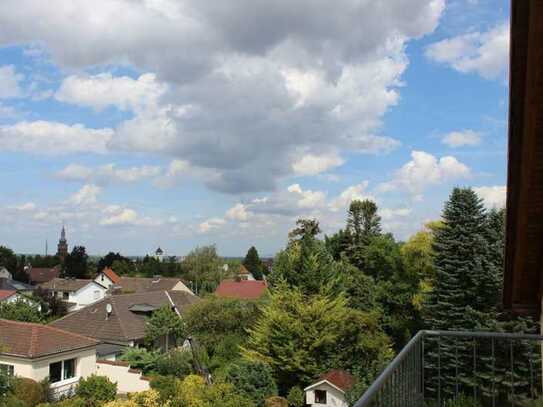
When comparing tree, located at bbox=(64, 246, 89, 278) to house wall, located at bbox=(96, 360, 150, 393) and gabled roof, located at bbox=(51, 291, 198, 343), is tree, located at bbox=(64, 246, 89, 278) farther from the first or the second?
house wall, located at bbox=(96, 360, 150, 393)

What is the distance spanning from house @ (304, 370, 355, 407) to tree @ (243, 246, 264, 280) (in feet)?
221

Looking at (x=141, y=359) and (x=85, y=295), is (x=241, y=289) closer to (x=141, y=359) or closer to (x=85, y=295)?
(x=85, y=295)

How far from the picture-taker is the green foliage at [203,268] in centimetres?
6431

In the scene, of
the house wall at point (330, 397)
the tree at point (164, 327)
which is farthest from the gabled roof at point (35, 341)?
the house wall at point (330, 397)

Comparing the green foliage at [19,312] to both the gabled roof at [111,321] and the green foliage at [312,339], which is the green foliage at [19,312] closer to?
the gabled roof at [111,321]

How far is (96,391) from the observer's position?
17609mm

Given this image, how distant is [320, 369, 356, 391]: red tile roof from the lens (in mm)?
19547

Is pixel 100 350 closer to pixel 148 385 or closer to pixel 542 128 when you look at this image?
pixel 148 385

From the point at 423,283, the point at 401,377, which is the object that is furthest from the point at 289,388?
the point at 401,377

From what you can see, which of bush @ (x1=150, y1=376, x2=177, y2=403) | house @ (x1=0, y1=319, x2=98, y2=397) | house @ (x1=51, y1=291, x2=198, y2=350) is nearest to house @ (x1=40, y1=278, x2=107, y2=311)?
house @ (x1=51, y1=291, x2=198, y2=350)

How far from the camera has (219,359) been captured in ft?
86.8

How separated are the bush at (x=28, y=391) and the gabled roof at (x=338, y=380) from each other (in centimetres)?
1057

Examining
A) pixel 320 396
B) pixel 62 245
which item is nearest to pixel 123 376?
pixel 320 396

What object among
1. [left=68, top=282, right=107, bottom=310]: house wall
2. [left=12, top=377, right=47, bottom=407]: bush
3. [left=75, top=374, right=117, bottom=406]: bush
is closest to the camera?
[left=12, top=377, right=47, bottom=407]: bush
